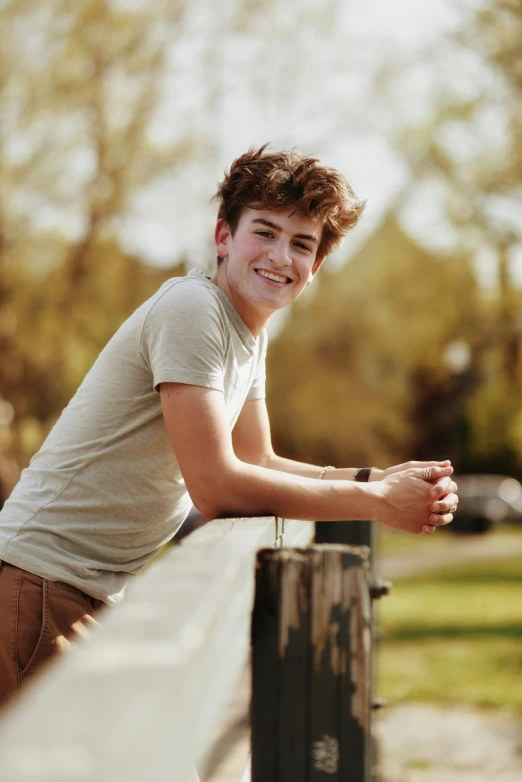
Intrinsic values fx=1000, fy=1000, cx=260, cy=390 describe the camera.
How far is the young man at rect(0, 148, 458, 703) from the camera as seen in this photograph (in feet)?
6.78

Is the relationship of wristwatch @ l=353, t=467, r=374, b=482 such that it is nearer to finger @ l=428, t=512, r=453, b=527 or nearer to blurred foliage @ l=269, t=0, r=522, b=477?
finger @ l=428, t=512, r=453, b=527

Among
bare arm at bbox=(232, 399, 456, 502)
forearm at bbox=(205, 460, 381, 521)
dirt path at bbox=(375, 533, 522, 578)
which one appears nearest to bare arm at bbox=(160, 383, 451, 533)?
forearm at bbox=(205, 460, 381, 521)

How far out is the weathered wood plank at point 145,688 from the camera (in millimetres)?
752

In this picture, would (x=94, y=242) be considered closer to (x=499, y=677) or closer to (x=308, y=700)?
(x=499, y=677)

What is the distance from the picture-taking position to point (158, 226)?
14.3 m

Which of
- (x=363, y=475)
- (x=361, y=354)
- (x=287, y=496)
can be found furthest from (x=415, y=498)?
(x=361, y=354)

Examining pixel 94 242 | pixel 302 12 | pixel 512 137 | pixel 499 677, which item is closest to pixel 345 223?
pixel 499 677

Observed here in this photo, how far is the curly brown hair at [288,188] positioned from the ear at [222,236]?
0.10 feet

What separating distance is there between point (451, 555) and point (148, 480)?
21.9 m

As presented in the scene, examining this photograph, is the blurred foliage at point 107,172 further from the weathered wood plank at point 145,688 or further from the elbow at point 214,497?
the weathered wood plank at point 145,688

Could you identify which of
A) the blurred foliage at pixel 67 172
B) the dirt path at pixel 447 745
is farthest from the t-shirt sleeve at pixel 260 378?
the blurred foliage at pixel 67 172

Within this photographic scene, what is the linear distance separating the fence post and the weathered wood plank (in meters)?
0.10

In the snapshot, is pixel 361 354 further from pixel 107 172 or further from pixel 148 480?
pixel 148 480

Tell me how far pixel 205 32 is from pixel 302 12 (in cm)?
150
